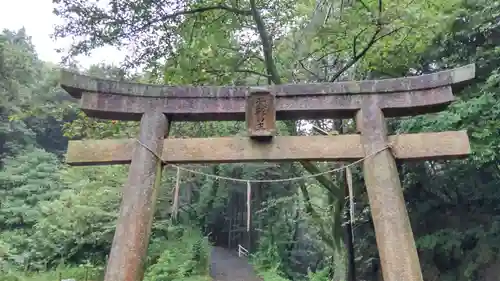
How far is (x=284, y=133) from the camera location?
1257 cm

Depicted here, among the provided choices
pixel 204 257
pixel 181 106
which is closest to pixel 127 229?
pixel 181 106

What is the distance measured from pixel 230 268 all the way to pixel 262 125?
14582 millimetres

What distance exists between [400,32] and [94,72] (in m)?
A: 19.3

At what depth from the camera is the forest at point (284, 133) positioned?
24.2 feet

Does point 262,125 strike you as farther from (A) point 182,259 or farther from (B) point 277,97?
(A) point 182,259

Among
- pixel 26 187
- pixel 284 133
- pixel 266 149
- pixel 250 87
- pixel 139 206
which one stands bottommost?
pixel 139 206

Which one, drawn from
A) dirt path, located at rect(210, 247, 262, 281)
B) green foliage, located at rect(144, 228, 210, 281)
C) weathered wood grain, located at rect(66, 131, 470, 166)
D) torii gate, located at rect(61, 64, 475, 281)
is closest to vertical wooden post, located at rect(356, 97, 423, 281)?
torii gate, located at rect(61, 64, 475, 281)

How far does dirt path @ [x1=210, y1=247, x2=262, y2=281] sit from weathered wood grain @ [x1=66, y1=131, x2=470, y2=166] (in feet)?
39.5

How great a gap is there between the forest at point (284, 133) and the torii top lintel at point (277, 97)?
1285mm

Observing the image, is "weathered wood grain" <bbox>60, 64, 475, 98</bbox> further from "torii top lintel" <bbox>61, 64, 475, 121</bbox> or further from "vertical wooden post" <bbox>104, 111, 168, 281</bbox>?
"vertical wooden post" <bbox>104, 111, 168, 281</bbox>

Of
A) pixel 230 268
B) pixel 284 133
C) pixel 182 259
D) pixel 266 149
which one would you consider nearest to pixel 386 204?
pixel 266 149

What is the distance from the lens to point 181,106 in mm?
4449

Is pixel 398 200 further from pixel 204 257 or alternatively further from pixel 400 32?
pixel 204 257

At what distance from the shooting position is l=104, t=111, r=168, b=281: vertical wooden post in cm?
392
